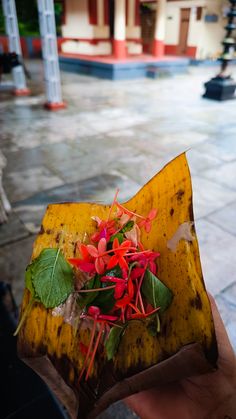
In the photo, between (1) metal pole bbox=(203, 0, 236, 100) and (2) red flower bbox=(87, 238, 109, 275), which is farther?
(1) metal pole bbox=(203, 0, 236, 100)

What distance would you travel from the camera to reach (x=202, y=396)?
934mm

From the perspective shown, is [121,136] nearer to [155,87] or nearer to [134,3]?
[155,87]

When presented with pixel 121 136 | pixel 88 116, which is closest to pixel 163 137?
pixel 121 136

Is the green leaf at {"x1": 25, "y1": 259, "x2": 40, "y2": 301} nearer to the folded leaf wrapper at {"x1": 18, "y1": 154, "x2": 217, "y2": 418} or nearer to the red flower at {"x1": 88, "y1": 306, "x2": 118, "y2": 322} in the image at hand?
the folded leaf wrapper at {"x1": 18, "y1": 154, "x2": 217, "y2": 418}

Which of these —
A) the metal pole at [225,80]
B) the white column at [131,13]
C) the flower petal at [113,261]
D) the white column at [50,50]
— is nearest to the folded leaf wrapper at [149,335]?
the flower petal at [113,261]

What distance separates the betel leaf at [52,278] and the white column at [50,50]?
7398 millimetres

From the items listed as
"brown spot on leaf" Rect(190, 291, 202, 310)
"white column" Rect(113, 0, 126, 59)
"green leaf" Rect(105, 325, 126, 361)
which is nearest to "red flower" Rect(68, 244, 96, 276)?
"green leaf" Rect(105, 325, 126, 361)

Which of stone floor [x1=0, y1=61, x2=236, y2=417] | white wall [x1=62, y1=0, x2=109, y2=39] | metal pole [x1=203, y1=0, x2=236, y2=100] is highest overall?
white wall [x1=62, y1=0, x2=109, y2=39]

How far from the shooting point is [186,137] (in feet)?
19.4

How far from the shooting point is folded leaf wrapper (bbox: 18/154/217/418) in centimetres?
67

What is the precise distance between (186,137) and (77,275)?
5.48m

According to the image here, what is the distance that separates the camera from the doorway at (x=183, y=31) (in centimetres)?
1755

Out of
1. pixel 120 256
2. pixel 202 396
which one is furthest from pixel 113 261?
pixel 202 396

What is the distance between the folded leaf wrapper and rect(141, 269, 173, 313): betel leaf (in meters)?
0.02
